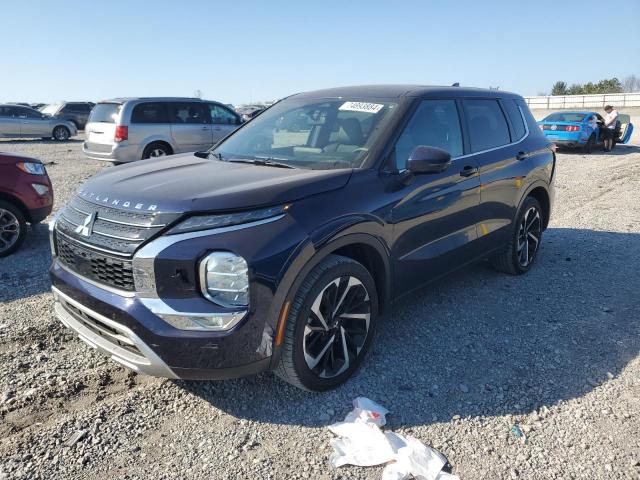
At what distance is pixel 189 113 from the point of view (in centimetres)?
1231

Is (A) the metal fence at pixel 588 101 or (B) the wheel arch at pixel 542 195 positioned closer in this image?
(B) the wheel arch at pixel 542 195

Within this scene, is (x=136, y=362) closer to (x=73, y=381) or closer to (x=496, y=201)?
(x=73, y=381)

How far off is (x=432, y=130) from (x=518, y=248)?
196 centimetres

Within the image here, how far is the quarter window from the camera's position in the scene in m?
4.99

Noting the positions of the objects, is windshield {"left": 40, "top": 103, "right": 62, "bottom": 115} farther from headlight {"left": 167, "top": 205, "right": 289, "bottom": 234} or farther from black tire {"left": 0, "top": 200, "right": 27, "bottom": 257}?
headlight {"left": 167, "top": 205, "right": 289, "bottom": 234}

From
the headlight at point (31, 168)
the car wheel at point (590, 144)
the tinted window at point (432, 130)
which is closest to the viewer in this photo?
the tinted window at point (432, 130)

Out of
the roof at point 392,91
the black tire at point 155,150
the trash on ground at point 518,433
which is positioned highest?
the roof at point 392,91

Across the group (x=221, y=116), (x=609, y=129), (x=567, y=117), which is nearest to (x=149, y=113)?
(x=221, y=116)

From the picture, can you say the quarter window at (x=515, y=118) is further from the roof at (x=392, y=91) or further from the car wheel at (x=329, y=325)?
the car wheel at (x=329, y=325)

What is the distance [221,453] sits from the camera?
2.65m

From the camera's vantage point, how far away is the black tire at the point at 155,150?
37.3 feet

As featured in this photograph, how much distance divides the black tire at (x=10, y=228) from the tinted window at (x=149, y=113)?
578cm

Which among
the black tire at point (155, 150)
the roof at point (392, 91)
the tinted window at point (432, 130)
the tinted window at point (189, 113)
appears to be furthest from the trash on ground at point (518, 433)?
the tinted window at point (189, 113)

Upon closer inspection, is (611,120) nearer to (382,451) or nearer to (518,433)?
(518,433)
